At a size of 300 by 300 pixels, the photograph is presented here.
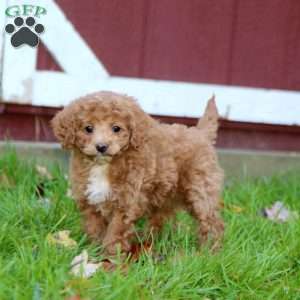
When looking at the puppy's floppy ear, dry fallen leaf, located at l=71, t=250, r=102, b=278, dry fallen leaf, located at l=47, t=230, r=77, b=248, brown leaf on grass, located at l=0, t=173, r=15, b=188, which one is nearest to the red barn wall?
brown leaf on grass, located at l=0, t=173, r=15, b=188

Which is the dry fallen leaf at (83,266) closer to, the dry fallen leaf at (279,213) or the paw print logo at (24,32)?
the dry fallen leaf at (279,213)

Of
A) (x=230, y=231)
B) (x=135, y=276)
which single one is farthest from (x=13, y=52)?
(x=135, y=276)

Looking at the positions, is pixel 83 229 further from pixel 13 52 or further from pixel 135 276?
pixel 13 52

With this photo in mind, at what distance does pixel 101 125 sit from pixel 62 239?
23.8 inches

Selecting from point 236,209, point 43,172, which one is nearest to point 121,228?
point 236,209

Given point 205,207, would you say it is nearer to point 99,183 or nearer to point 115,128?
point 99,183

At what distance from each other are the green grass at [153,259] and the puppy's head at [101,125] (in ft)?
Answer: 1.63

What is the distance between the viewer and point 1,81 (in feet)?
16.3

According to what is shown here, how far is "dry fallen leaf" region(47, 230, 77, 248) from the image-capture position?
11.4 feet

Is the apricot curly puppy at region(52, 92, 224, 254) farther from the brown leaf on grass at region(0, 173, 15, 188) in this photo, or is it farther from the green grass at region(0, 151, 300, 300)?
the brown leaf on grass at region(0, 173, 15, 188)

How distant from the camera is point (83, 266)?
10.4 ft

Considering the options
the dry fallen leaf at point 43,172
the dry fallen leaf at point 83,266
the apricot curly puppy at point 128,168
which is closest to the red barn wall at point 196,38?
the dry fallen leaf at point 43,172

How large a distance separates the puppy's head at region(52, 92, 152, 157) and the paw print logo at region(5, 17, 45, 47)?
1509 mm

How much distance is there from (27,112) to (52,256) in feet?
6.71
